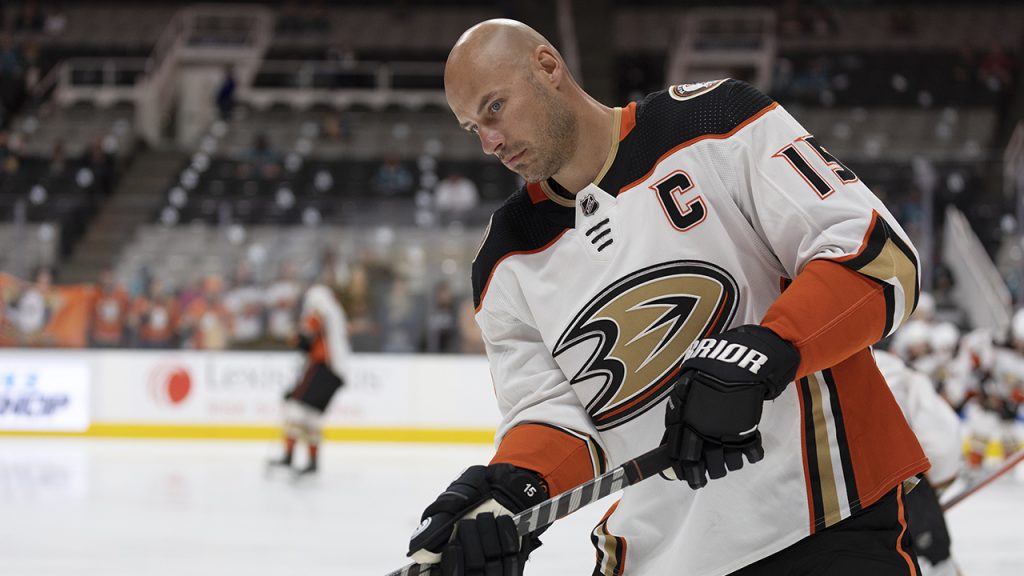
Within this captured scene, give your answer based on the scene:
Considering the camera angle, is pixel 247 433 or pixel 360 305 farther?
pixel 247 433

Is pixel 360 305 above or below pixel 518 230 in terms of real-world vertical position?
above

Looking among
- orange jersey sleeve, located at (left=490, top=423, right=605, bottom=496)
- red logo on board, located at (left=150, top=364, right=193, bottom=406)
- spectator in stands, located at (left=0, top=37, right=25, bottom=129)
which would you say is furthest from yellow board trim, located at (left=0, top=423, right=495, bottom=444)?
orange jersey sleeve, located at (left=490, top=423, right=605, bottom=496)

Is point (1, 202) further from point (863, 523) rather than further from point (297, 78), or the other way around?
point (863, 523)

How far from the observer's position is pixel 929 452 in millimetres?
3666

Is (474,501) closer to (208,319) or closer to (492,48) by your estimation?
(492,48)

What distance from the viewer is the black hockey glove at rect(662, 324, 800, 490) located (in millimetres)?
1490

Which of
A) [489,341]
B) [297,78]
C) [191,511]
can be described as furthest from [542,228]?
[297,78]

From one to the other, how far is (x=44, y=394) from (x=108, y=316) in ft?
2.75

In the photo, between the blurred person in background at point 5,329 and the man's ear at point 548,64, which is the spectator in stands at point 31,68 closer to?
the blurred person in background at point 5,329

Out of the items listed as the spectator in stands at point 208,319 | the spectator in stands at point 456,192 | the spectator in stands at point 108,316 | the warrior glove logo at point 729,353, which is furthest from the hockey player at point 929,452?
the spectator in stands at point 456,192

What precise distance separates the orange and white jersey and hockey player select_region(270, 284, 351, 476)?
656 centimetres

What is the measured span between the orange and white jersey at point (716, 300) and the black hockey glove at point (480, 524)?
0.17 feet

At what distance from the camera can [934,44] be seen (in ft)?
60.0

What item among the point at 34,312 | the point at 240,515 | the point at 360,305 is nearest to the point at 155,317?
the point at 34,312
